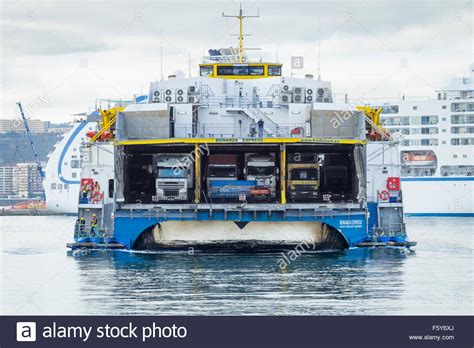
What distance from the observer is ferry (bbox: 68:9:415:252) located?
1501 inches

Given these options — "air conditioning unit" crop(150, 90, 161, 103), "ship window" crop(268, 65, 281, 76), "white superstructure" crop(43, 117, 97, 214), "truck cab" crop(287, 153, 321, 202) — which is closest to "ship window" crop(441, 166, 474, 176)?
"white superstructure" crop(43, 117, 97, 214)

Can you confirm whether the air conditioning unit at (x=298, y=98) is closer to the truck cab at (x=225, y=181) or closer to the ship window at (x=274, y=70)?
the ship window at (x=274, y=70)

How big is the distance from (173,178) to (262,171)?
3.37 metres

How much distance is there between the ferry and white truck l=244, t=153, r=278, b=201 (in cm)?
4

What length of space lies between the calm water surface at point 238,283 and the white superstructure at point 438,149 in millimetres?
55478

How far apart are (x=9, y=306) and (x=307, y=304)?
23.0ft

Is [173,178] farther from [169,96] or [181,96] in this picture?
[169,96]

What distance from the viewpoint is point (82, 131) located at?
118 metres

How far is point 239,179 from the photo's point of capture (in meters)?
41.4

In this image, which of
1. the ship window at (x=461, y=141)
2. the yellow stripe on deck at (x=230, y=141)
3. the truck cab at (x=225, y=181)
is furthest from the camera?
the ship window at (x=461, y=141)

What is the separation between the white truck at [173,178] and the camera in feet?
132

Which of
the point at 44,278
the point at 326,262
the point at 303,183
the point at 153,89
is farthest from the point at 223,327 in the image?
the point at 153,89

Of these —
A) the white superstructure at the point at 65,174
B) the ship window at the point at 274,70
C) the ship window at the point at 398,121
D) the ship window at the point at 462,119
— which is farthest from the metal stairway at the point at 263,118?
the white superstructure at the point at 65,174

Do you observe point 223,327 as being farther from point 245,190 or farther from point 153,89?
point 153,89
